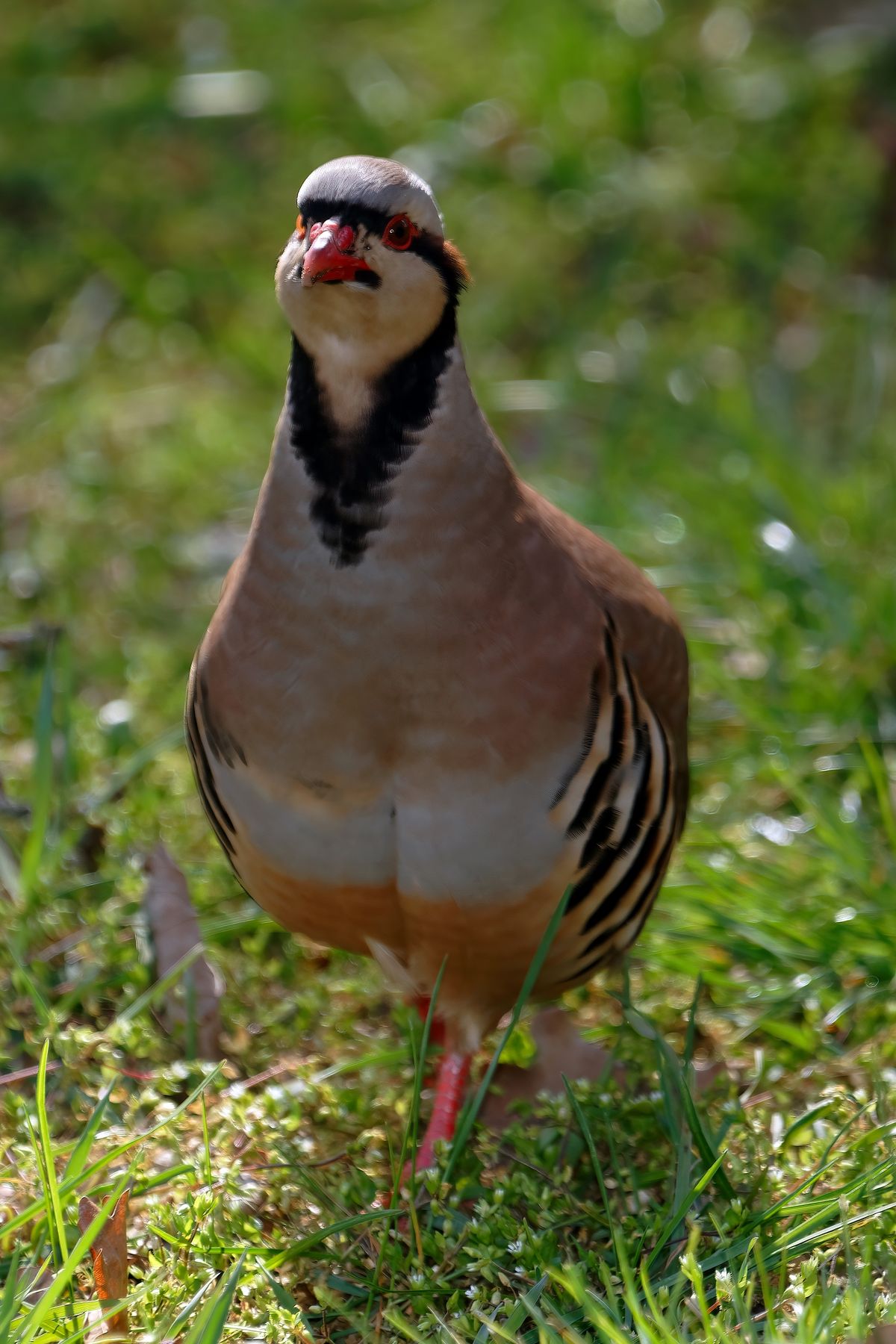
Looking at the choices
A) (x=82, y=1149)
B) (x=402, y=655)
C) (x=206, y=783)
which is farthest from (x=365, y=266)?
(x=82, y=1149)

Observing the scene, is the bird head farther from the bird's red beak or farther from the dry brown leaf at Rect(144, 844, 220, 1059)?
the dry brown leaf at Rect(144, 844, 220, 1059)

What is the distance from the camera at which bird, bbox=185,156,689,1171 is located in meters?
2.34

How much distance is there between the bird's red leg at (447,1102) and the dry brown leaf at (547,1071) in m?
0.06

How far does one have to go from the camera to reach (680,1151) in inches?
98.1

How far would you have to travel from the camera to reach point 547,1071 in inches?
113

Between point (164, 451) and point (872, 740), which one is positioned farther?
point (164, 451)

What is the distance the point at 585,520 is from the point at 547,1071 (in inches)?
75.3

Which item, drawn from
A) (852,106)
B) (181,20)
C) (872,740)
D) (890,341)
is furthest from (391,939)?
(181,20)

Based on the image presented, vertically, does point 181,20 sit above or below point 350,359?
below

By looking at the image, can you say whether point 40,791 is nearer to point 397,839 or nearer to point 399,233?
point 397,839

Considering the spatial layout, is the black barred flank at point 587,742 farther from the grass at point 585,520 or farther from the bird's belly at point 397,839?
the grass at point 585,520

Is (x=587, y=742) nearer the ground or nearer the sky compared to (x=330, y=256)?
nearer the ground

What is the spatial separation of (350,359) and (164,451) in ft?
8.59

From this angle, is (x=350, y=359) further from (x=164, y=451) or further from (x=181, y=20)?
(x=181, y=20)
